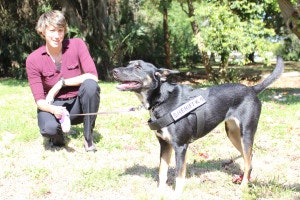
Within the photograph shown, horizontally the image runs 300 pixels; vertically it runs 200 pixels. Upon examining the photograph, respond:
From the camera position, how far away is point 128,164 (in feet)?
17.5

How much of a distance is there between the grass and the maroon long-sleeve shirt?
95 cm

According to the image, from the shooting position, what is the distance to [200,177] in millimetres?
4848

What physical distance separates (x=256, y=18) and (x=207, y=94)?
43.9ft

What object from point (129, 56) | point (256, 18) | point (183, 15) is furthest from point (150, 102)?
point (183, 15)

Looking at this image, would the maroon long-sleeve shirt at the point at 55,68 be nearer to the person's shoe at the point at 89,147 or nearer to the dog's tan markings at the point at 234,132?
the person's shoe at the point at 89,147

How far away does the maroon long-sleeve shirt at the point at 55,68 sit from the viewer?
5531 millimetres

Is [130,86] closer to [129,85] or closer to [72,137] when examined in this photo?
[129,85]

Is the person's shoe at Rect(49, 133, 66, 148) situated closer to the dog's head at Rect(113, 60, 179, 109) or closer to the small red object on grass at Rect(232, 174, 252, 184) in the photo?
the dog's head at Rect(113, 60, 179, 109)

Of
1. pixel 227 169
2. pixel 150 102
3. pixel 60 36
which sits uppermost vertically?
pixel 60 36

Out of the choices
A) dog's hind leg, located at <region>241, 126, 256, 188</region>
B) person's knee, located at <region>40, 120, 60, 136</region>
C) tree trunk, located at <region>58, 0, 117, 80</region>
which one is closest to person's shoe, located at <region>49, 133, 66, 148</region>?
person's knee, located at <region>40, 120, 60, 136</region>

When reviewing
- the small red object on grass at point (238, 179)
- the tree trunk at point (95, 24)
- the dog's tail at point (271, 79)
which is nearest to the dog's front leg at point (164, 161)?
the small red object on grass at point (238, 179)

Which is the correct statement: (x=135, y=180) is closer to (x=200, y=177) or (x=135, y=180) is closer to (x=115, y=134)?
(x=200, y=177)

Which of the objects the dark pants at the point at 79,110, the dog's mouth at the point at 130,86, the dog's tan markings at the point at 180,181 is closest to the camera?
the dog's mouth at the point at 130,86

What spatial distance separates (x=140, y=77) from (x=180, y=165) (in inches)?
42.2
